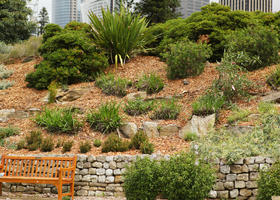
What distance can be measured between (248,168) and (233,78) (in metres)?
3.17

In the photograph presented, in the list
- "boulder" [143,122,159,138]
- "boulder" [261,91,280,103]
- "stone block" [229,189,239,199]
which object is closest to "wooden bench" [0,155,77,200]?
"boulder" [143,122,159,138]

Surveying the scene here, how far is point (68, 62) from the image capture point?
1027 cm

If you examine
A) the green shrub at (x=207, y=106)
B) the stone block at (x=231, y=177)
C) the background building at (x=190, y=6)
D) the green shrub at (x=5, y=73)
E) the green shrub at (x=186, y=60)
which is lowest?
the stone block at (x=231, y=177)

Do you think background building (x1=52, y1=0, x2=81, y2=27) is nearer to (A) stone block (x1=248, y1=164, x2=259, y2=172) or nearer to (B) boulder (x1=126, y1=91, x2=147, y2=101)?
(B) boulder (x1=126, y1=91, x2=147, y2=101)

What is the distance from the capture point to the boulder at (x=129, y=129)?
7.26 metres

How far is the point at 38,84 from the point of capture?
1040 centimetres

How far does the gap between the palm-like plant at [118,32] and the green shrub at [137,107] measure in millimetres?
2716

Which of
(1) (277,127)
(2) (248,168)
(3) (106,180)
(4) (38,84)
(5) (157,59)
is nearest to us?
(2) (248,168)

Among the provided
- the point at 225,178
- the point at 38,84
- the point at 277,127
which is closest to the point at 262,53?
the point at 277,127

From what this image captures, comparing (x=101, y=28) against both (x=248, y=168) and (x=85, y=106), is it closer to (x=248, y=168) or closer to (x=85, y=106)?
(x=85, y=106)

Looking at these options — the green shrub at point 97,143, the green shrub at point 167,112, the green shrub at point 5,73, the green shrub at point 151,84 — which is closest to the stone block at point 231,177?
the green shrub at point 167,112

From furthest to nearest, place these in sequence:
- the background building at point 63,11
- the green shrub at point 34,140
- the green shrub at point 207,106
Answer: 1. the background building at point 63,11
2. the green shrub at point 207,106
3. the green shrub at point 34,140

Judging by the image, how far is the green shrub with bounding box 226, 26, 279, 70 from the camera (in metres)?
8.93

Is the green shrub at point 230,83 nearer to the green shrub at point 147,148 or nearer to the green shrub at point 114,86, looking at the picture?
the green shrub at point 114,86
